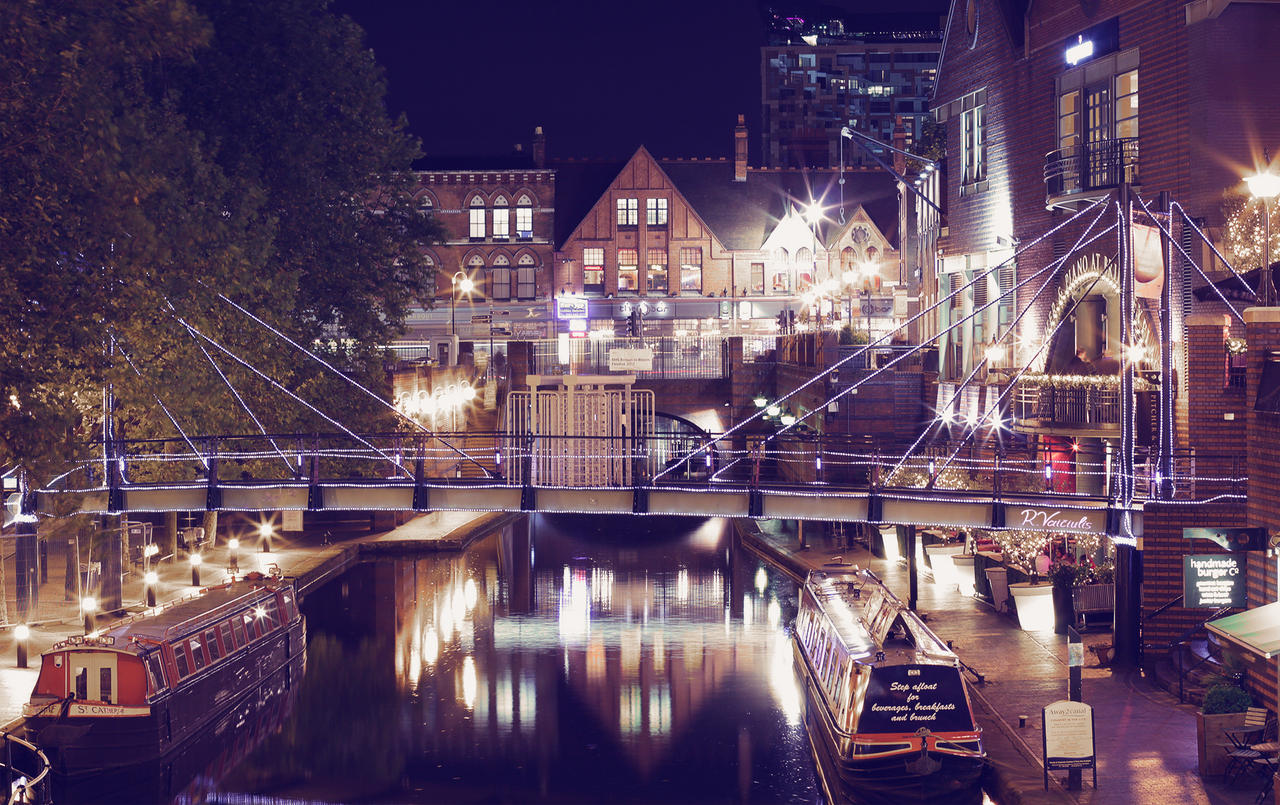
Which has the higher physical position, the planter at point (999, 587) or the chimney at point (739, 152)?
the chimney at point (739, 152)

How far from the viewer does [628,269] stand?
80688 millimetres

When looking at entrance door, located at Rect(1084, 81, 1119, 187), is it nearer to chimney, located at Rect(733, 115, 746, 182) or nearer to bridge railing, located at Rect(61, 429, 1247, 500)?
bridge railing, located at Rect(61, 429, 1247, 500)

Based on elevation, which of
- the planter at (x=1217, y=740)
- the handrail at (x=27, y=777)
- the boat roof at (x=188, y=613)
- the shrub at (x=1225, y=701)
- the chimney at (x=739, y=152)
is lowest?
the handrail at (x=27, y=777)

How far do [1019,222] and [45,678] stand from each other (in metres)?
24.2

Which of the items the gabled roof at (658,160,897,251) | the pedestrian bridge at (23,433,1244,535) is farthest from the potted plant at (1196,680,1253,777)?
the gabled roof at (658,160,897,251)

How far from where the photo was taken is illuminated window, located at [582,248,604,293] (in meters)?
80.5

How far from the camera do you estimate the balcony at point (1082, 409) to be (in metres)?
26.1

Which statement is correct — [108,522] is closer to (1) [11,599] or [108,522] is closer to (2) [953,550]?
(1) [11,599]

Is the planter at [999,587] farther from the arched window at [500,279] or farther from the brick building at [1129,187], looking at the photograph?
the arched window at [500,279]

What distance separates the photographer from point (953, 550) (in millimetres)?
35062

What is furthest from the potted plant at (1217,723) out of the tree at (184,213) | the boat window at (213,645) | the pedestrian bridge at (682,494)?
the tree at (184,213)

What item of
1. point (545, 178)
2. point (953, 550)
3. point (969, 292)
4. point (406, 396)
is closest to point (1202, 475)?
point (953, 550)

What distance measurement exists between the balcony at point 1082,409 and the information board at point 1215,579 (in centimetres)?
473

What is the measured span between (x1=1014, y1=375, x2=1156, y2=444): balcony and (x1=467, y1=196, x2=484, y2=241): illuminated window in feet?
180
